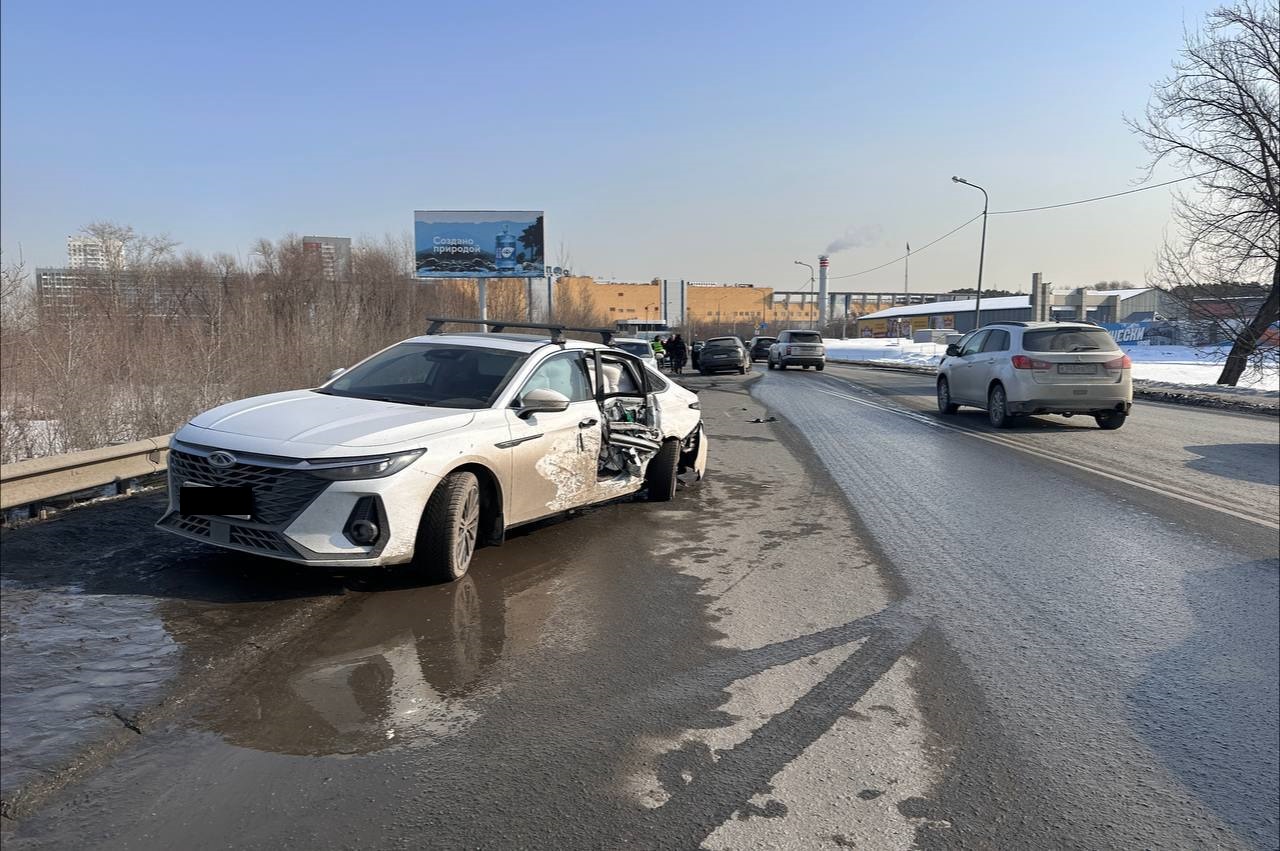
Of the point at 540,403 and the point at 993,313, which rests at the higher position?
the point at 993,313

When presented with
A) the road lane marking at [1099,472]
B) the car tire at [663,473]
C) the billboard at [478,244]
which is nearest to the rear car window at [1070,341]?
the road lane marking at [1099,472]

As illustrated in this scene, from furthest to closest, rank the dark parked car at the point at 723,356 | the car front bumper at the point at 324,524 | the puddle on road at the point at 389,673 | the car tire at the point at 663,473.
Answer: the dark parked car at the point at 723,356 → the car tire at the point at 663,473 → the car front bumper at the point at 324,524 → the puddle on road at the point at 389,673

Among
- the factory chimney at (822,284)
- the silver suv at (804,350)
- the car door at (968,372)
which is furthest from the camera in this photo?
the factory chimney at (822,284)

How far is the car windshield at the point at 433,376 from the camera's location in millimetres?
6359

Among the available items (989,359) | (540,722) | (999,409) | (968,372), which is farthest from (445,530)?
(968,372)

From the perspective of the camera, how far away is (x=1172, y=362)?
44594 millimetres

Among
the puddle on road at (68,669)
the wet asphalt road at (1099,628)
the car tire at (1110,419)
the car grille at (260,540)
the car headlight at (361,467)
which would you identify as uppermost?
the car headlight at (361,467)

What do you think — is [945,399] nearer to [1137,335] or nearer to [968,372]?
[968,372]

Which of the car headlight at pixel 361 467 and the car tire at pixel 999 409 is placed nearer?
the car headlight at pixel 361 467

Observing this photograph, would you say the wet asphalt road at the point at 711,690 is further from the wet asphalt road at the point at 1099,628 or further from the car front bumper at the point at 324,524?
the car front bumper at the point at 324,524

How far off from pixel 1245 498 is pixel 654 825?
879 centimetres

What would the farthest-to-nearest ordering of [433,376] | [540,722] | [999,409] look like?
1. [999,409]
2. [433,376]
3. [540,722]

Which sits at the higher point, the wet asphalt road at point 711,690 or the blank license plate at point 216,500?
the blank license plate at point 216,500

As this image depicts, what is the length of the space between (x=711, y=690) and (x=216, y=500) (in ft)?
9.90
